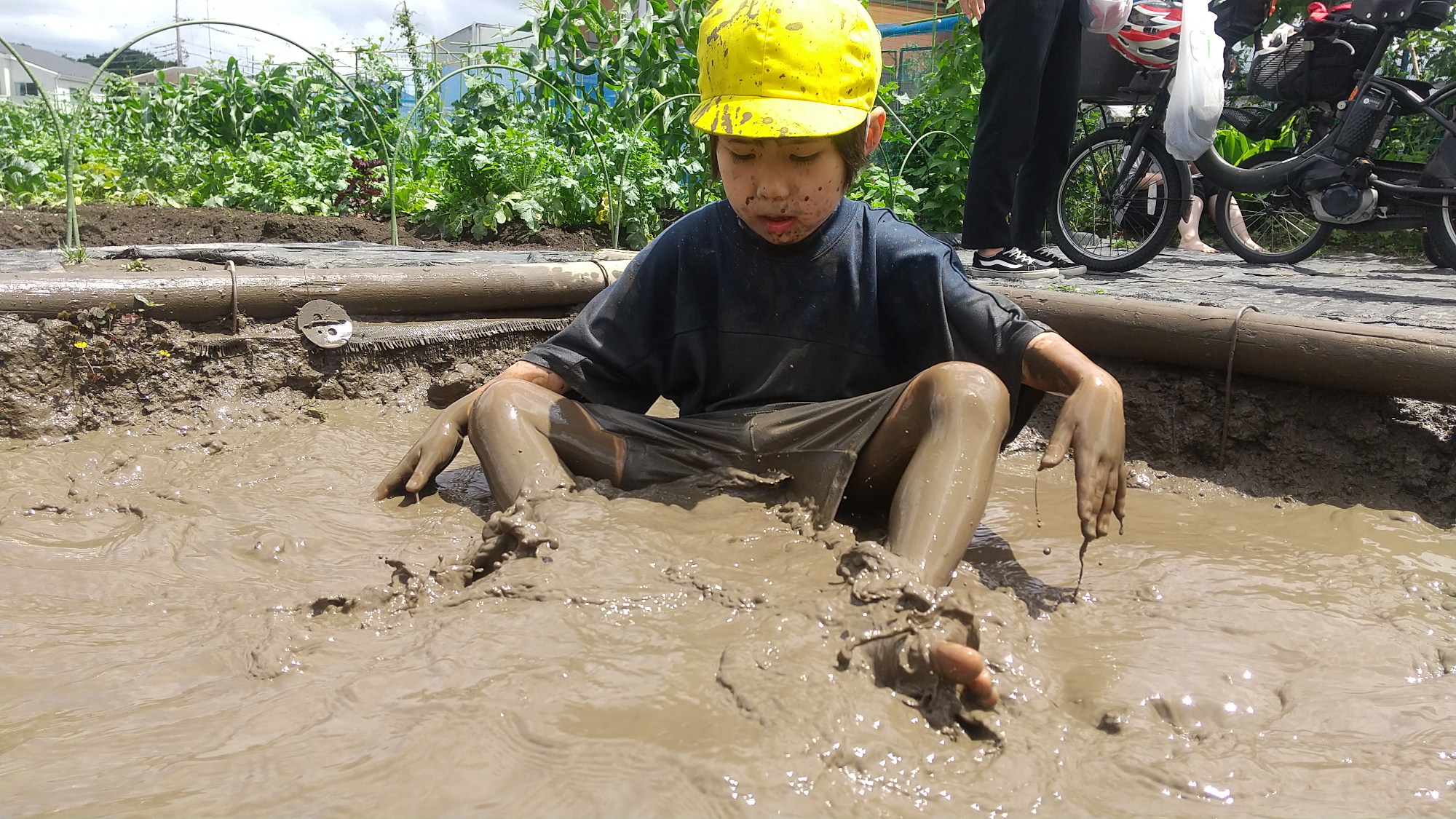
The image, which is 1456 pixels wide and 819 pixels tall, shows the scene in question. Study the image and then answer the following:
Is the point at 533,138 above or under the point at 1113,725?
above

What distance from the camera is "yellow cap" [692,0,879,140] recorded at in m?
1.90

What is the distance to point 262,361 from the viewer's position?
310cm

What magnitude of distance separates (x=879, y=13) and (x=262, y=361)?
2445 centimetres

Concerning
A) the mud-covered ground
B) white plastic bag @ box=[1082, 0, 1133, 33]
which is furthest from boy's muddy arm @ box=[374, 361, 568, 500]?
white plastic bag @ box=[1082, 0, 1133, 33]

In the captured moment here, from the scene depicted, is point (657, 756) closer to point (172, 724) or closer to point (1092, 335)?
point (172, 724)

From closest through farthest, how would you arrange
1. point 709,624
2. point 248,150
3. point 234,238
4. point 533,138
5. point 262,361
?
A: point 709,624 < point 262,361 < point 234,238 < point 533,138 < point 248,150

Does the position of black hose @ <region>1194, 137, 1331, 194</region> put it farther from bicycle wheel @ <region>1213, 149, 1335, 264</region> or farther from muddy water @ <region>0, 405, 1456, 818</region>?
muddy water @ <region>0, 405, 1456, 818</region>

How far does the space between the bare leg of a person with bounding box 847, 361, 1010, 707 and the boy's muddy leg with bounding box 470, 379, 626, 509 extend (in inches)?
24.9

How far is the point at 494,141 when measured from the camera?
6469 millimetres

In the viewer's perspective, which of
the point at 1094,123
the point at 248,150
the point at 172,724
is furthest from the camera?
the point at 248,150

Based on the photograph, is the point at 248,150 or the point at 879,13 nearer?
the point at 248,150

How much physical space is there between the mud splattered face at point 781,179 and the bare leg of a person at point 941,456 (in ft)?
1.36

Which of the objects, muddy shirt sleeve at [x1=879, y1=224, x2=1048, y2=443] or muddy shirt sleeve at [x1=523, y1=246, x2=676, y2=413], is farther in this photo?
muddy shirt sleeve at [x1=523, y1=246, x2=676, y2=413]

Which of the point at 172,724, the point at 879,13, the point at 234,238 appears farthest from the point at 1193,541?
the point at 879,13
